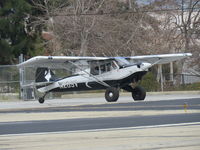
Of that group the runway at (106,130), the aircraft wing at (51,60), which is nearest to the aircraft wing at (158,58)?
the aircraft wing at (51,60)

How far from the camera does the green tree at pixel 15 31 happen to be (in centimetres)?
4619

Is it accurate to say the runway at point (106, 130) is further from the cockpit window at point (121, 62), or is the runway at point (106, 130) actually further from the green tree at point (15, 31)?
the green tree at point (15, 31)

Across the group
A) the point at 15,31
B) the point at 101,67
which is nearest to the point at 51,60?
the point at 101,67

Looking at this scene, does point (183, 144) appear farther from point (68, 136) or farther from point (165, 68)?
point (165, 68)

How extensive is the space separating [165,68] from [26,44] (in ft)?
39.6

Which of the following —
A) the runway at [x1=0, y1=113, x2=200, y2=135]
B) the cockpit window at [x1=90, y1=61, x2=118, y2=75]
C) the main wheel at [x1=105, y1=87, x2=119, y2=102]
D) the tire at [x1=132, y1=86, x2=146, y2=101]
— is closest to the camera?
the runway at [x1=0, y1=113, x2=200, y2=135]

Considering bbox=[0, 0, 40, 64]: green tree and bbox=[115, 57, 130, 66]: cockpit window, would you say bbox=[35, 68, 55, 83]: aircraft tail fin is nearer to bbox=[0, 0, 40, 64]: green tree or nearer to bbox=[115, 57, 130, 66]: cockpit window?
bbox=[115, 57, 130, 66]: cockpit window

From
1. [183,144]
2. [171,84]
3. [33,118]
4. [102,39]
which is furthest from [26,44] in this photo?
[183,144]

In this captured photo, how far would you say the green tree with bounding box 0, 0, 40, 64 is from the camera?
4619 centimetres

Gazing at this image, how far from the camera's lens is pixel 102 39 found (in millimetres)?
44531

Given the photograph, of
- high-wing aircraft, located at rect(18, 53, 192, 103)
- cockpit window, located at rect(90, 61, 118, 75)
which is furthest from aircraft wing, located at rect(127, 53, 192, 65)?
cockpit window, located at rect(90, 61, 118, 75)

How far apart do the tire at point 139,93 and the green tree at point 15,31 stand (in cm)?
1896

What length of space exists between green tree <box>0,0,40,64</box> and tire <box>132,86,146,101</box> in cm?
1896

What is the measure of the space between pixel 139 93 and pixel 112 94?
1.59 metres
